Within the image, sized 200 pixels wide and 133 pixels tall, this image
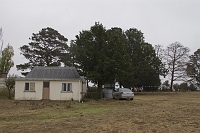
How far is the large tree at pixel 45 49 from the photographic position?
150 ft

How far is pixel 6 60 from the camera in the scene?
1741 inches

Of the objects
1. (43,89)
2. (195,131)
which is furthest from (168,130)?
(43,89)

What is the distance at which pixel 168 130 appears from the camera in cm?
859

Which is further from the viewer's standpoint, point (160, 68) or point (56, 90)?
point (160, 68)

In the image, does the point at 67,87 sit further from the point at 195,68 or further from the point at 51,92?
the point at 195,68

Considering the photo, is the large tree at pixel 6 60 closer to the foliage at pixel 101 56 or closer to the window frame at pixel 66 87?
the foliage at pixel 101 56

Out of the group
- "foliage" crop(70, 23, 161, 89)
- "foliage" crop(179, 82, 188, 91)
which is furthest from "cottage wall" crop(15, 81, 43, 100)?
"foliage" crop(179, 82, 188, 91)

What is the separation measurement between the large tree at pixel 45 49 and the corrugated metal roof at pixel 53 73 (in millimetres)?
17596

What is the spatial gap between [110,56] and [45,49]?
2338 centimetres

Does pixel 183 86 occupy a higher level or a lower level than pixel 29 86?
lower

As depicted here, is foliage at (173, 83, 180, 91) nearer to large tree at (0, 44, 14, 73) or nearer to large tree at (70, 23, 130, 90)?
large tree at (70, 23, 130, 90)

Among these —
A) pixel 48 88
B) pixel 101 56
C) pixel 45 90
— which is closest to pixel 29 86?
pixel 45 90

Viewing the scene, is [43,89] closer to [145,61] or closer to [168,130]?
[168,130]

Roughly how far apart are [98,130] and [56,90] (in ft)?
56.2
